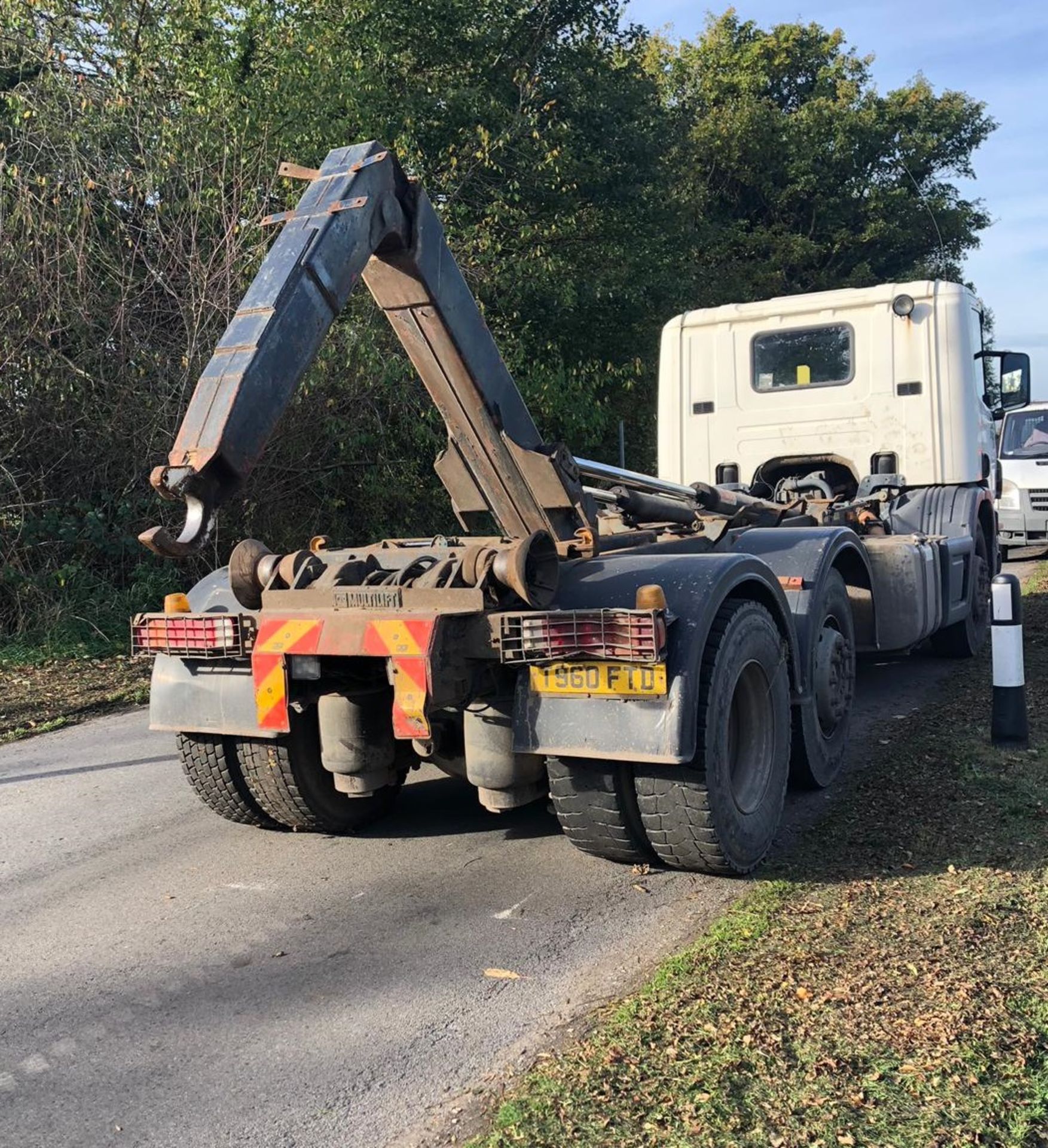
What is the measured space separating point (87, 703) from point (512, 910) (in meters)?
5.28

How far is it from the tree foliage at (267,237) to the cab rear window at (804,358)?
4.25m

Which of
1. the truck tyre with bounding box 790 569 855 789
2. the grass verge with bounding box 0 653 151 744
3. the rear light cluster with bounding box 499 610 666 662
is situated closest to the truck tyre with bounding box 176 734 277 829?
the rear light cluster with bounding box 499 610 666 662

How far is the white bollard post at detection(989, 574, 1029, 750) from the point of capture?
239 inches

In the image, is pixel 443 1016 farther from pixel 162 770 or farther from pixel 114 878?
pixel 162 770

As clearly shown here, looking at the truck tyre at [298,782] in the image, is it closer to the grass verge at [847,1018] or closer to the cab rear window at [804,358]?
the grass verge at [847,1018]

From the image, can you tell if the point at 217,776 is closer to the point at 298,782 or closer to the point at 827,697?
the point at 298,782

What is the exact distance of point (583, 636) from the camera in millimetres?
3926

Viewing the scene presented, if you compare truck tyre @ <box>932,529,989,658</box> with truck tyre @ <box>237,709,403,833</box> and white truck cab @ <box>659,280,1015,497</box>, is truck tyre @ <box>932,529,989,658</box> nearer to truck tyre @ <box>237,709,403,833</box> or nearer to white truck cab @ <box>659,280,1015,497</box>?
white truck cab @ <box>659,280,1015,497</box>

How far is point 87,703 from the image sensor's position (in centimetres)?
842

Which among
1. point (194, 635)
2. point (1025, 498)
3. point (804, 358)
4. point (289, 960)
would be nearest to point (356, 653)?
point (194, 635)

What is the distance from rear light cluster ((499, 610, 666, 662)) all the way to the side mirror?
22.4 ft

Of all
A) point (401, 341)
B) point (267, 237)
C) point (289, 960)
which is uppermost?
point (267, 237)

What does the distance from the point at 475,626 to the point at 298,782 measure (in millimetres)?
1378

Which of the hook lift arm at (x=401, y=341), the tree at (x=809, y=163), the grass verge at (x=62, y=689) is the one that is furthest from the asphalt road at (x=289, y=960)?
the tree at (x=809, y=163)
